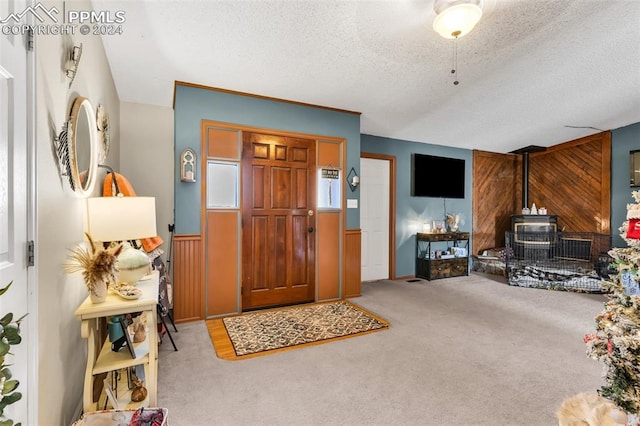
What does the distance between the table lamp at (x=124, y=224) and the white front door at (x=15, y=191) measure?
1.85 ft

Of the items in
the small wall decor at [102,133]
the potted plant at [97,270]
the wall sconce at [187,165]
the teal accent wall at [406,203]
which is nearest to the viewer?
the potted plant at [97,270]

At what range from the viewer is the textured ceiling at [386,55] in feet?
7.29

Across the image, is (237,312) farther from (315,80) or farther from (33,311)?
(315,80)

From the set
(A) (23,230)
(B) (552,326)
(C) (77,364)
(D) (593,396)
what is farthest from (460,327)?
(A) (23,230)

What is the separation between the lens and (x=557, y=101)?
13.4 ft

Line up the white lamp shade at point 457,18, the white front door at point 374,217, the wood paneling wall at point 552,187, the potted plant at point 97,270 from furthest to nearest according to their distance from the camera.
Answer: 1. the wood paneling wall at point 552,187
2. the white front door at point 374,217
3. the white lamp shade at point 457,18
4. the potted plant at point 97,270

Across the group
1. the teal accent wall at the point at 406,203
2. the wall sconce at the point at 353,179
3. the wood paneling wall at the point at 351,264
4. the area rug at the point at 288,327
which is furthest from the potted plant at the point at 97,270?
the teal accent wall at the point at 406,203

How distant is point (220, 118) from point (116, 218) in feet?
6.51

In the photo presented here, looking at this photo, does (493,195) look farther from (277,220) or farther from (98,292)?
(98,292)

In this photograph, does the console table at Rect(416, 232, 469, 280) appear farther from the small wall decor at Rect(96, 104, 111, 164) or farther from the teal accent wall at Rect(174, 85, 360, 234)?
the small wall decor at Rect(96, 104, 111, 164)

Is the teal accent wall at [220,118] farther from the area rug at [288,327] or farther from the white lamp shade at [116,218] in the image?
the white lamp shade at [116,218]

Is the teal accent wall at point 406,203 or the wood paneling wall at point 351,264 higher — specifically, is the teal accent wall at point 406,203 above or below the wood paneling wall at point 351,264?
above

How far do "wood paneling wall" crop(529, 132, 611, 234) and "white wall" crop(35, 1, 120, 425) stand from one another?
738 cm

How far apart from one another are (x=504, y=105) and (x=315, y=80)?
289cm
